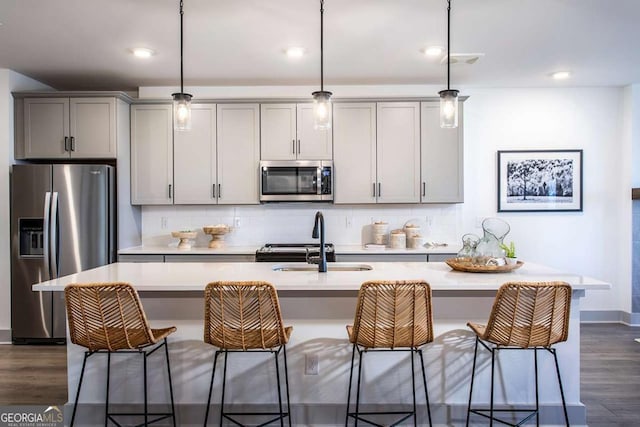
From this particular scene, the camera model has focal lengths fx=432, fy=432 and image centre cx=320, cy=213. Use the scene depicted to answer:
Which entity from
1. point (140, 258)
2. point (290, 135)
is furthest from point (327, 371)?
point (290, 135)

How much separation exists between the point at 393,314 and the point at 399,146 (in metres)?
2.68

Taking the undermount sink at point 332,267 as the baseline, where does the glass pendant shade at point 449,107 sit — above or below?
above

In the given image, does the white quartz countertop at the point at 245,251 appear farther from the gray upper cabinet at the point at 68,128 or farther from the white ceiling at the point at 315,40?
the white ceiling at the point at 315,40

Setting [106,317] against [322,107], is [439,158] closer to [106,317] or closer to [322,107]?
[322,107]

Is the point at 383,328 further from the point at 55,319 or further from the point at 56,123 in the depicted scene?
the point at 56,123

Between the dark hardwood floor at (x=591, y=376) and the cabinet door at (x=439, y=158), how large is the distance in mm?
1843

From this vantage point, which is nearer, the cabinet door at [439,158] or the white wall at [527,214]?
the cabinet door at [439,158]

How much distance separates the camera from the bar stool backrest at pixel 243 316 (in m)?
2.00

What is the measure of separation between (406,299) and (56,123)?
12.7ft

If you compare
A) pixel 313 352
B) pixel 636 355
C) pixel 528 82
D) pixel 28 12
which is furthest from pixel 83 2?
pixel 636 355

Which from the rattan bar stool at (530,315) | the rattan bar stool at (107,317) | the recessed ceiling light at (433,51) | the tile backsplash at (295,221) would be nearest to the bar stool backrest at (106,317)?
the rattan bar stool at (107,317)

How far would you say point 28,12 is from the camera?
113 inches

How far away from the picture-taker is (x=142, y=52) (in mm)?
3621

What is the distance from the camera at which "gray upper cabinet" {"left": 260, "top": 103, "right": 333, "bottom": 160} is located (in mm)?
4398
